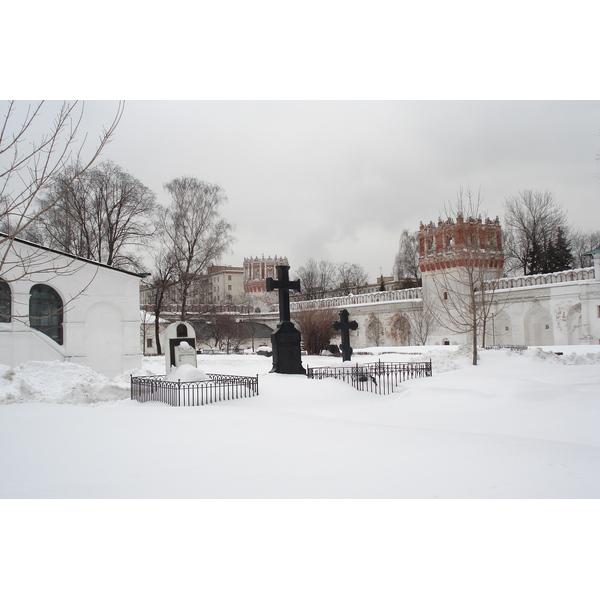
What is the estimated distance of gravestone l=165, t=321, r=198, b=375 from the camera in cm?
1479

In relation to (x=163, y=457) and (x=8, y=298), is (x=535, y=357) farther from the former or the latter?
(x=8, y=298)

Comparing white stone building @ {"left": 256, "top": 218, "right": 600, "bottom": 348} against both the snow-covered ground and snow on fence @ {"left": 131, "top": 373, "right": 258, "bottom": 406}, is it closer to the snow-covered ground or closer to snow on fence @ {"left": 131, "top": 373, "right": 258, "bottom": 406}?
the snow-covered ground

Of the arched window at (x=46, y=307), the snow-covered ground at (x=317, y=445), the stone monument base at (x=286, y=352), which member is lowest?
the snow-covered ground at (x=317, y=445)

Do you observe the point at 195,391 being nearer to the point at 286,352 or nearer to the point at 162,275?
the point at 286,352

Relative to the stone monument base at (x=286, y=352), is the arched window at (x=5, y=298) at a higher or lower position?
higher

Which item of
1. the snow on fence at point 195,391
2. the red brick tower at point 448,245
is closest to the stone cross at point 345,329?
the snow on fence at point 195,391

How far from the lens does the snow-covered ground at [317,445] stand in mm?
5082

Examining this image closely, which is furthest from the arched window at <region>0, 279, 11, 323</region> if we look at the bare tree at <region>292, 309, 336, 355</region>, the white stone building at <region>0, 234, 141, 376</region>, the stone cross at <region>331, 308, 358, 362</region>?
the bare tree at <region>292, 309, 336, 355</region>

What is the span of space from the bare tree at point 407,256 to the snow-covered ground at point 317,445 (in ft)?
139

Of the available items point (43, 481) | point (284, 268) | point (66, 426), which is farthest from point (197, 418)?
point (284, 268)

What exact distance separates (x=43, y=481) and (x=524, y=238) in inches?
1571

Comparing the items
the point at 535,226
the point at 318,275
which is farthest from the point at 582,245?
the point at 318,275

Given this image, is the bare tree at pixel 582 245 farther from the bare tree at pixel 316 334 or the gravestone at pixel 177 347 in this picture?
the gravestone at pixel 177 347

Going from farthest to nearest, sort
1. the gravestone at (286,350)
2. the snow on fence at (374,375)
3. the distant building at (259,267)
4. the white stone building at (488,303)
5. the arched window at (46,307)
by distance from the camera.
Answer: the distant building at (259,267)
the white stone building at (488,303)
the arched window at (46,307)
the gravestone at (286,350)
the snow on fence at (374,375)
